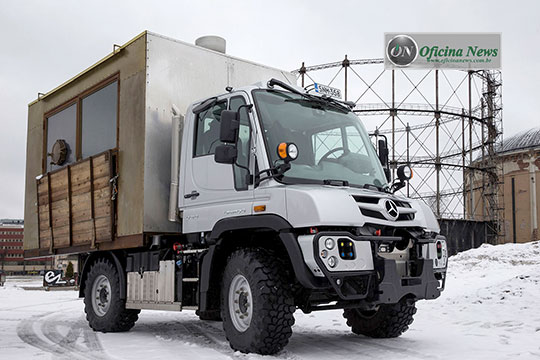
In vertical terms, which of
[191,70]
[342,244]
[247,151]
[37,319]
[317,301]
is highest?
[191,70]

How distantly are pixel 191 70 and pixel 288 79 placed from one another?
194 cm

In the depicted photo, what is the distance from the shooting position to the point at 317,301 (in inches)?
284

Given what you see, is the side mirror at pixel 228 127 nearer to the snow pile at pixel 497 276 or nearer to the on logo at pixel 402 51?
the snow pile at pixel 497 276

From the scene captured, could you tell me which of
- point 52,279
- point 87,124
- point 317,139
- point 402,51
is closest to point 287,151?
point 317,139

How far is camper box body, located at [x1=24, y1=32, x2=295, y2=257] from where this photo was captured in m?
9.14

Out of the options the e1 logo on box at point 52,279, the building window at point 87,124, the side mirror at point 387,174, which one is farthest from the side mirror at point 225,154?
the e1 logo on box at point 52,279

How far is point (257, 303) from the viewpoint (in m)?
6.80

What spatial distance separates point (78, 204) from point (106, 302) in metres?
1.77

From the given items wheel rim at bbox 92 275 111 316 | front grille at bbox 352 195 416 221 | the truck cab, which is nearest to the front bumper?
the truck cab

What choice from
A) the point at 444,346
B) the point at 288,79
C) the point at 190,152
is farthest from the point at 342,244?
the point at 288,79

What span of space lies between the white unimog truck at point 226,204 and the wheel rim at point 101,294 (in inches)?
1.2

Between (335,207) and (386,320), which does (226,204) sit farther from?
(386,320)

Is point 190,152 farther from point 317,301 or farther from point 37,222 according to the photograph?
point 37,222

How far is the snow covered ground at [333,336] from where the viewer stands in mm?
7320
